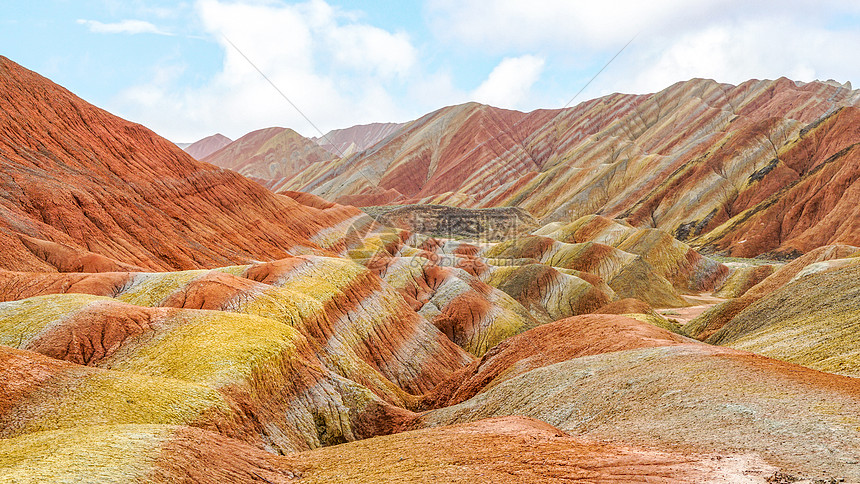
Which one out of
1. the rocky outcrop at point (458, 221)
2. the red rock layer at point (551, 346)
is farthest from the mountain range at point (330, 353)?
the rocky outcrop at point (458, 221)

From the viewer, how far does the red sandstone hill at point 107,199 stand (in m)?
56.0

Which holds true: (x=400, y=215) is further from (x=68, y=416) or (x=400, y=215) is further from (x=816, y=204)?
(x=68, y=416)

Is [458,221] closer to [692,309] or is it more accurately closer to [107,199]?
[692,309]

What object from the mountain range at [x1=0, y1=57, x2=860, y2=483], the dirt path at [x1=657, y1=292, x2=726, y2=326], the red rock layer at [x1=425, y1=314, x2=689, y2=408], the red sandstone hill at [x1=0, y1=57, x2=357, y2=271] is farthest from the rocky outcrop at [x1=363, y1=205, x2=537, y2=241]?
the red rock layer at [x1=425, y1=314, x2=689, y2=408]

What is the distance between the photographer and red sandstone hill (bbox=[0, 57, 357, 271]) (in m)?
56.0

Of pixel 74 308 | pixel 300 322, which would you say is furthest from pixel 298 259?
pixel 74 308

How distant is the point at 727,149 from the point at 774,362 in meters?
166

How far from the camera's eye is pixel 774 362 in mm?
21281

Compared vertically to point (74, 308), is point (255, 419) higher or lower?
lower

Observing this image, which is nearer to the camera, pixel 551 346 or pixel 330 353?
pixel 551 346

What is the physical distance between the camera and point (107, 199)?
67562 mm

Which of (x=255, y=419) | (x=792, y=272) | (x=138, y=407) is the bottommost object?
(x=792, y=272)

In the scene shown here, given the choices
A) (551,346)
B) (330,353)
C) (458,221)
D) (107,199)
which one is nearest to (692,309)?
(551,346)

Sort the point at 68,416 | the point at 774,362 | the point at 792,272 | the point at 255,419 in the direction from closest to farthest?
the point at 68,416, the point at 774,362, the point at 255,419, the point at 792,272
